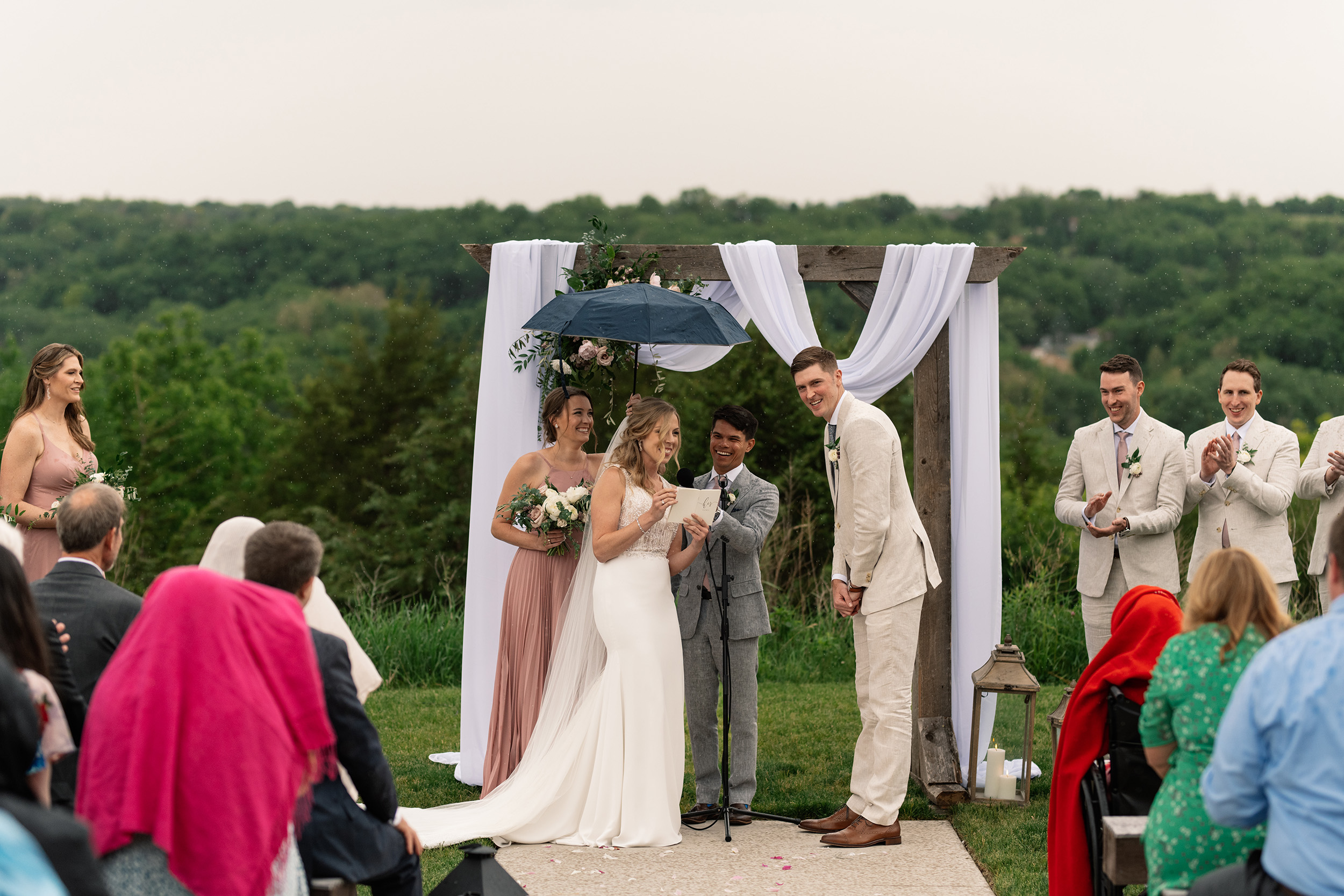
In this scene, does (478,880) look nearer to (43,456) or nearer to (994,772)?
(994,772)

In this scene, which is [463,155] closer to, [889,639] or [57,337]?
[57,337]

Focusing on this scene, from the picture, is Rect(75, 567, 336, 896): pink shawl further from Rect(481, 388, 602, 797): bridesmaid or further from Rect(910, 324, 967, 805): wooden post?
Rect(910, 324, 967, 805): wooden post

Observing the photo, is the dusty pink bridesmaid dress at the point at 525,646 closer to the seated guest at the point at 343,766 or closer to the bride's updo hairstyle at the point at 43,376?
the bride's updo hairstyle at the point at 43,376

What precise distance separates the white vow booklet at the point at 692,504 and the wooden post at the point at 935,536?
151cm

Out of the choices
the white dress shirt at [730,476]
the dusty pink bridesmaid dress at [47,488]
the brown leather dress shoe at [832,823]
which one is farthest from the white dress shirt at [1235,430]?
the dusty pink bridesmaid dress at [47,488]

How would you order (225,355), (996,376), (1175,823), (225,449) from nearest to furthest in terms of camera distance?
(1175,823) → (996,376) → (225,449) → (225,355)

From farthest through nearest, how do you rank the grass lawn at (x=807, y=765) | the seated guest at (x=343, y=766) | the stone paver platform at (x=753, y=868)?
the grass lawn at (x=807, y=765) < the stone paver platform at (x=753, y=868) < the seated guest at (x=343, y=766)

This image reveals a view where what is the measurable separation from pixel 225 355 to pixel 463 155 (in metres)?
10.8

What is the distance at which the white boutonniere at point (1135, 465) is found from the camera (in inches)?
228

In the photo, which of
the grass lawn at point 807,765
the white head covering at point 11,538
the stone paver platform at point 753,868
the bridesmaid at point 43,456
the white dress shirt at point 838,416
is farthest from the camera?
the bridesmaid at point 43,456

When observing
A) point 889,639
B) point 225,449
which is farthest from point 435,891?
point 225,449

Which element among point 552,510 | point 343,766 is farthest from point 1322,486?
point 343,766

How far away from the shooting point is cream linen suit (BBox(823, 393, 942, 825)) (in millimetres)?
5199

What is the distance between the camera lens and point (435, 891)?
348 cm
